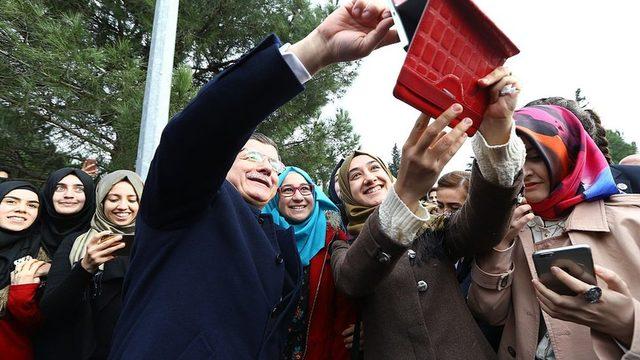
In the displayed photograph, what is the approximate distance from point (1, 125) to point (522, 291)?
509 cm

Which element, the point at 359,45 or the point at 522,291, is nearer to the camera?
the point at 359,45

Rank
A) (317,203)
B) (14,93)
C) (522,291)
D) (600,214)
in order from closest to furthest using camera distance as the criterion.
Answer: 1. (600,214)
2. (522,291)
3. (317,203)
4. (14,93)

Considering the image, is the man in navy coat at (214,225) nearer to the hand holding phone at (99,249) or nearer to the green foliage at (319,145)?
the hand holding phone at (99,249)

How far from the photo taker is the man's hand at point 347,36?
3.16ft

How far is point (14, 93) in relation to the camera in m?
4.06

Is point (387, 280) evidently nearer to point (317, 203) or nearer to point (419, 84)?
point (419, 84)

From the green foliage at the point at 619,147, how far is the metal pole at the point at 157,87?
114 feet

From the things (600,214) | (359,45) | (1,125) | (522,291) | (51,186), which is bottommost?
(522,291)

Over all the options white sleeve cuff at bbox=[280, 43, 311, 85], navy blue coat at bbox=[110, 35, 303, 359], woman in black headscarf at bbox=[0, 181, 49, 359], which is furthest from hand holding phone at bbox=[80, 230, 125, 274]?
white sleeve cuff at bbox=[280, 43, 311, 85]

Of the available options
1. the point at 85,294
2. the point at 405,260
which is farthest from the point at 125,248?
the point at 405,260

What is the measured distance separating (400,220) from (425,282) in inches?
15.7

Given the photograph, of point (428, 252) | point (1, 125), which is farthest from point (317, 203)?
point (1, 125)

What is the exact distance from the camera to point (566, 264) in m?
1.13

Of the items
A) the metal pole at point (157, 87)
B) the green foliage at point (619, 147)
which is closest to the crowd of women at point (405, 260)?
the metal pole at point (157, 87)
